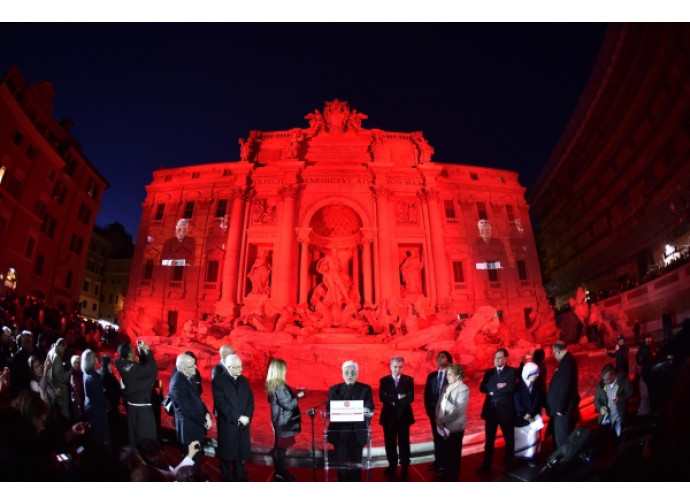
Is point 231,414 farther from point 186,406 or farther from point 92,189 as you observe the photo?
point 92,189

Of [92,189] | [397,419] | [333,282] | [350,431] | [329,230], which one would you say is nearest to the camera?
[350,431]

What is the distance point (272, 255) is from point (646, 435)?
61.3 feet

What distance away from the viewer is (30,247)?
2097 cm

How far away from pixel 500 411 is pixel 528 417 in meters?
0.33

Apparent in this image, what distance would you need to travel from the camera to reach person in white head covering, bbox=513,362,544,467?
15.2 feet

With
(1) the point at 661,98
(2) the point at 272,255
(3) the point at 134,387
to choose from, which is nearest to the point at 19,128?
(2) the point at 272,255

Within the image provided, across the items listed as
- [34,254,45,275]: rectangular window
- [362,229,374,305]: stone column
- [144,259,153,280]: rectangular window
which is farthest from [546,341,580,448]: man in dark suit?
[34,254,45,275]: rectangular window

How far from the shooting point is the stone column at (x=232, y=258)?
766 inches

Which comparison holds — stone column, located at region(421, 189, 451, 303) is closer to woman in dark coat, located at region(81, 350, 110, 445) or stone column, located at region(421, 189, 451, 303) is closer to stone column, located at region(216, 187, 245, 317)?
stone column, located at region(216, 187, 245, 317)

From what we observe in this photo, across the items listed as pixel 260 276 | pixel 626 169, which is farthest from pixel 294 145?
pixel 626 169

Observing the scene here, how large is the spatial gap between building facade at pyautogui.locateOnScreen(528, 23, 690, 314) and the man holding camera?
54.9 ft

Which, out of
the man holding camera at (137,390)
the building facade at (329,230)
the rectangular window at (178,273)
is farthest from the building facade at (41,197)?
the man holding camera at (137,390)

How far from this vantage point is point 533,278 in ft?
72.9

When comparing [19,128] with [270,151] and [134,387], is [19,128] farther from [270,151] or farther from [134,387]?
[134,387]
